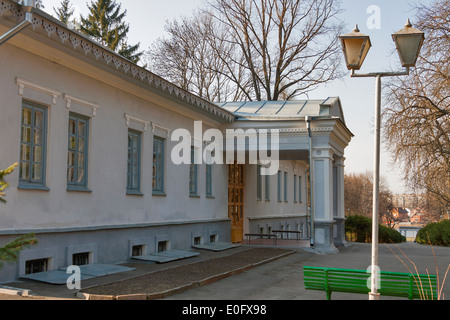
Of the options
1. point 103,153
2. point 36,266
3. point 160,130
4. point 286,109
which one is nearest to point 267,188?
point 286,109

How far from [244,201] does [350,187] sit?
5774 cm

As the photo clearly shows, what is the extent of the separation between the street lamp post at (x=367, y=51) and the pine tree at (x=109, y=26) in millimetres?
38989

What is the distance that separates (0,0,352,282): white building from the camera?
405 inches

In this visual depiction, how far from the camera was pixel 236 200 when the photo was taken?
2272 centimetres

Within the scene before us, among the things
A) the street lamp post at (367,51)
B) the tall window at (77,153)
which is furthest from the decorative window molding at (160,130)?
the street lamp post at (367,51)

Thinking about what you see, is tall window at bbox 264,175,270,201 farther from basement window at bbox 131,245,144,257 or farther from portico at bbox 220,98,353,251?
basement window at bbox 131,245,144,257

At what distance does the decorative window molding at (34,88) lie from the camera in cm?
1035

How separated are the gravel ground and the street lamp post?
4.01 m

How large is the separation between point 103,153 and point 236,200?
10.3m

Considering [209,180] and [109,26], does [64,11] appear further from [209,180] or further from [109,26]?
[209,180]

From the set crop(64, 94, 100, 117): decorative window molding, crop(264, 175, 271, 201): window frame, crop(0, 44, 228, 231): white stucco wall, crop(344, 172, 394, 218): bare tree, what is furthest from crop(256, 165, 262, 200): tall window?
crop(344, 172, 394, 218): bare tree
